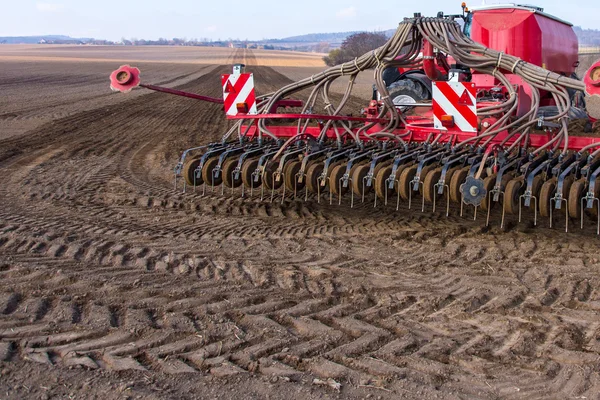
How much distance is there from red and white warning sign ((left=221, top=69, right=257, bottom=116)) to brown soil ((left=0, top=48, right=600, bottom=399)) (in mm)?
969

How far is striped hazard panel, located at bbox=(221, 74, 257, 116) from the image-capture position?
20.8 ft

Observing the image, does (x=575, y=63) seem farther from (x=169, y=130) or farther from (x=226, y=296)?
(x=226, y=296)

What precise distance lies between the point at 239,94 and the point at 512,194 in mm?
2984

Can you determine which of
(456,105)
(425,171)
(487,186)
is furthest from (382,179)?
(456,105)

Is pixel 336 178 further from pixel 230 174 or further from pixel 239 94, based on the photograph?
pixel 239 94

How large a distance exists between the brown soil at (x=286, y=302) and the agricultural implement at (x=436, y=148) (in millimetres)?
319

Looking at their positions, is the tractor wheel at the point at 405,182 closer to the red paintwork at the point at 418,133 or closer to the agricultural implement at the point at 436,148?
the agricultural implement at the point at 436,148

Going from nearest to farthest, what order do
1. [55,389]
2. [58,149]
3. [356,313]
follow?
[55,389], [356,313], [58,149]

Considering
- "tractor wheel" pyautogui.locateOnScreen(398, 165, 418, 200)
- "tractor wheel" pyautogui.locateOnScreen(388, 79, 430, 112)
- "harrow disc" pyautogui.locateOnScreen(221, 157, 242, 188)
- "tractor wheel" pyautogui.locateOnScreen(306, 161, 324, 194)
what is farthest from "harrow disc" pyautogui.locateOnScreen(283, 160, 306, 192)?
"tractor wheel" pyautogui.locateOnScreen(388, 79, 430, 112)

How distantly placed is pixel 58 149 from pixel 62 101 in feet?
29.8

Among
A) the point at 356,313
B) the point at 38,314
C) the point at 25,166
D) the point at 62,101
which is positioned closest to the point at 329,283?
the point at 356,313

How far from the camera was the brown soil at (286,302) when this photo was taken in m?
2.64

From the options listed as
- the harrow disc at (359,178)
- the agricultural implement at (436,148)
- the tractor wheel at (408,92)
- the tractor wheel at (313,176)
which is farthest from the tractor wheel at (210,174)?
the tractor wheel at (408,92)

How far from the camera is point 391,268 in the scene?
4090 mm
